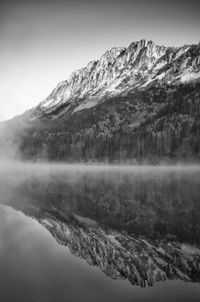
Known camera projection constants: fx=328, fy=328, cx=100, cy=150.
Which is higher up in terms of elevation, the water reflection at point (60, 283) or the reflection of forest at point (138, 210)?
the water reflection at point (60, 283)

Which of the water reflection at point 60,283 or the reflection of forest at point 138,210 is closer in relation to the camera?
the water reflection at point 60,283

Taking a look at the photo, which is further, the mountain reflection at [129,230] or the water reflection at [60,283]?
the mountain reflection at [129,230]

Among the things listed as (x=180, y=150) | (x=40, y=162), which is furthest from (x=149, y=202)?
(x=40, y=162)

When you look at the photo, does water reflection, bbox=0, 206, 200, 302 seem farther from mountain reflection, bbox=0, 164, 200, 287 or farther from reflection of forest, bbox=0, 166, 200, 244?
reflection of forest, bbox=0, 166, 200, 244

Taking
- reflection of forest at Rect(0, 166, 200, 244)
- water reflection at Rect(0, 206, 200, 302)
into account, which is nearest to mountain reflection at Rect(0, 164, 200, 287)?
reflection of forest at Rect(0, 166, 200, 244)

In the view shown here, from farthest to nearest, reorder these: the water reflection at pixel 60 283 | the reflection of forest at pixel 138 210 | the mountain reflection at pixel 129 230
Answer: the reflection of forest at pixel 138 210
the mountain reflection at pixel 129 230
the water reflection at pixel 60 283

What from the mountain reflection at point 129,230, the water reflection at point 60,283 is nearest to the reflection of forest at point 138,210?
the mountain reflection at point 129,230

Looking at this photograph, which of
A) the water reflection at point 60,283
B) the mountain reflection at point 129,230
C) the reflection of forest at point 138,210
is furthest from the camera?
the reflection of forest at point 138,210

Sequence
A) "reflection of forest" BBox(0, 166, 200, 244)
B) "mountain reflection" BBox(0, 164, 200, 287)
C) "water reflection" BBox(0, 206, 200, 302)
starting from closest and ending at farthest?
"water reflection" BBox(0, 206, 200, 302) < "mountain reflection" BBox(0, 164, 200, 287) < "reflection of forest" BBox(0, 166, 200, 244)

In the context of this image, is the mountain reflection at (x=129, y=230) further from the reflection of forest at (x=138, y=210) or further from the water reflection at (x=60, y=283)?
the water reflection at (x=60, y=283)

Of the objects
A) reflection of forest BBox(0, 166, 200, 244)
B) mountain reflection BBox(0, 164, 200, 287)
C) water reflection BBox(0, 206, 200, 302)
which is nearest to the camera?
water reflection BBox(0, 206, 200, 302)

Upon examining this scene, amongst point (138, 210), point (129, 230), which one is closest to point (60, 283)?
point (129, 230)

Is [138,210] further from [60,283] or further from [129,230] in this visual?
[60,283]

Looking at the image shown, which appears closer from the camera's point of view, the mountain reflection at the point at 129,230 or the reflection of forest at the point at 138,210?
the mountain reflection at the point at 129,230
